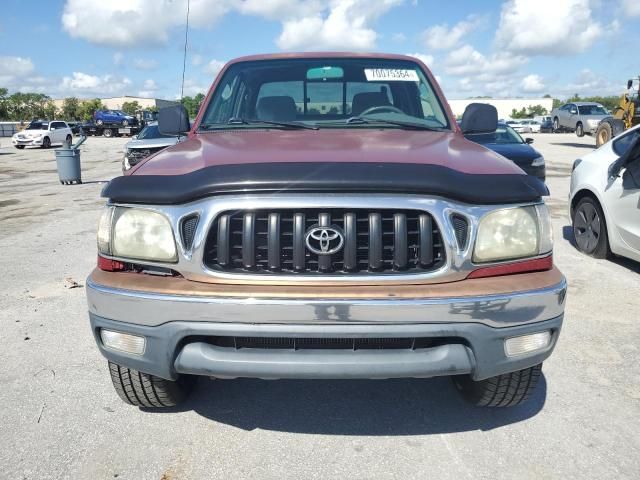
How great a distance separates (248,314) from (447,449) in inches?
47.2

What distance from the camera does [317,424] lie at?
8.79 ft

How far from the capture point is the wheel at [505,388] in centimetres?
253

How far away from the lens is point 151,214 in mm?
2217

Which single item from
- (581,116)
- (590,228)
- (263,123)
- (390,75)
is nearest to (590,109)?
(581,116)

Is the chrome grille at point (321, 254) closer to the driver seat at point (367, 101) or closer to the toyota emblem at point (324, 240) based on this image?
the toyota emblem at point (324, 240)

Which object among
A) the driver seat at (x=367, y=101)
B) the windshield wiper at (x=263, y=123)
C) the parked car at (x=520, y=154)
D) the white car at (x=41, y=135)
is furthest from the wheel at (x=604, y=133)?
the white car at (x=41, y=135)

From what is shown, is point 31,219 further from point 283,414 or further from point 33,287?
point 283,414

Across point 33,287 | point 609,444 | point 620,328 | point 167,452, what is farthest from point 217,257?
point 33,287

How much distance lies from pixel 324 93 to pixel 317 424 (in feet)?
7.17

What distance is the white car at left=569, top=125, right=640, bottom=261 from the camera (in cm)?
504

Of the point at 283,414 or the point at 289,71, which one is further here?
the point at 289,71

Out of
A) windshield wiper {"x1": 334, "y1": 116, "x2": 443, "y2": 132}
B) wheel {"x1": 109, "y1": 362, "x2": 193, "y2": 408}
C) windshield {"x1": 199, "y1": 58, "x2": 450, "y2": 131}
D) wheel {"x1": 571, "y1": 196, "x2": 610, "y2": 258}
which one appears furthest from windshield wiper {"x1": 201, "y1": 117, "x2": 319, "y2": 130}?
wheel {"x1": 571, "y1": 196, "x2": 610, "y2": 258}

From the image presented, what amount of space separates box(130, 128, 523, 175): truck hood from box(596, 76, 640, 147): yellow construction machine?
18815mm

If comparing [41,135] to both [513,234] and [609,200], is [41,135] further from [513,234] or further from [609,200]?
[513,234]
